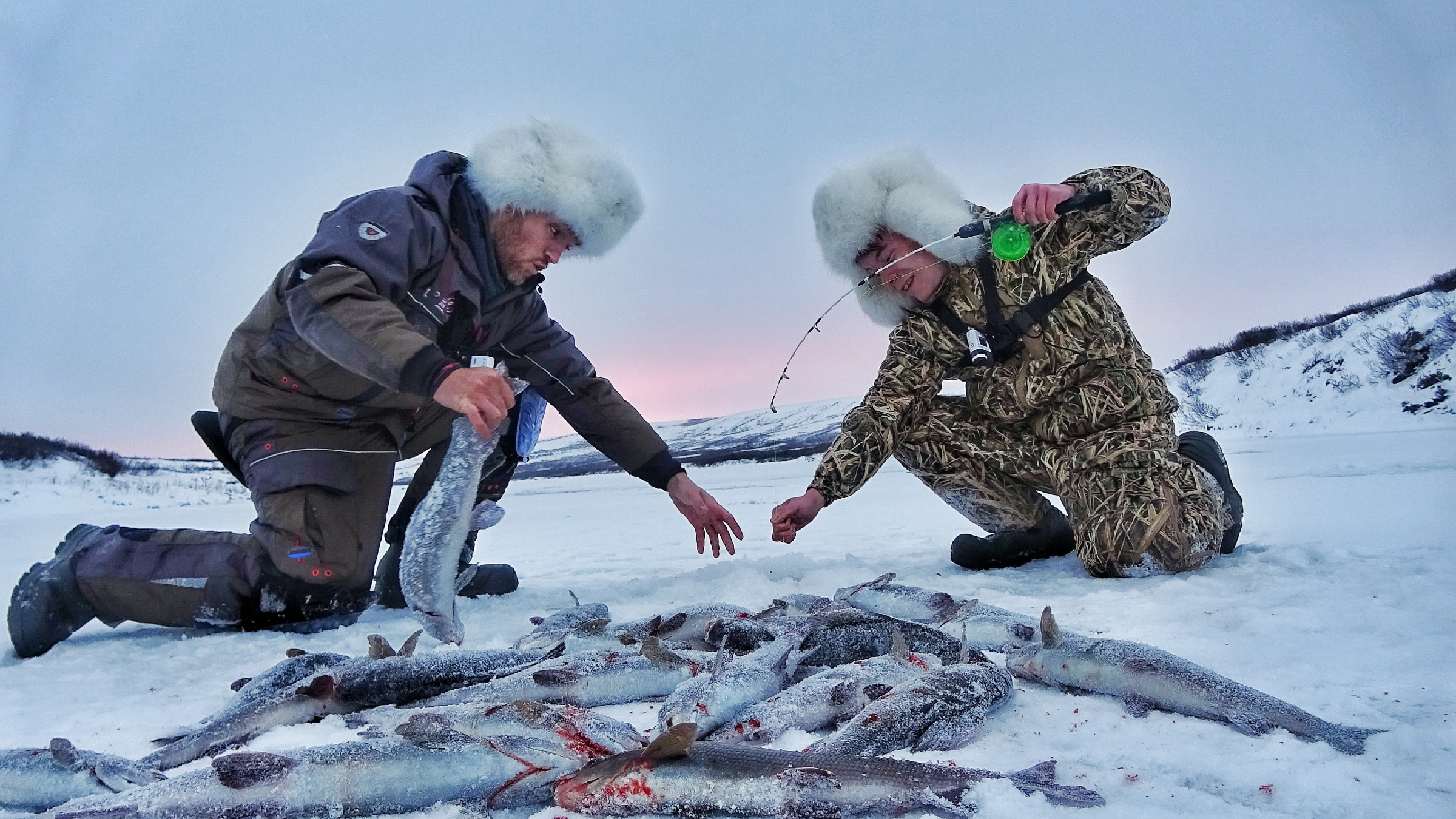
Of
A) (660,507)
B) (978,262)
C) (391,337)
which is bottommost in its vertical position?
(660,507)

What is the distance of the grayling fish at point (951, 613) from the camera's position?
7.73 ft

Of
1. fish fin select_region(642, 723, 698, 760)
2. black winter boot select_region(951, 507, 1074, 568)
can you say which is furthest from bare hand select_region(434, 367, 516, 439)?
black winter boot select_region(951, 507, 1074, 568)

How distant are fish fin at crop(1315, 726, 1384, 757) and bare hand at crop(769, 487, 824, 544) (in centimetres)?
191

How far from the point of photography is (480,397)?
217cm

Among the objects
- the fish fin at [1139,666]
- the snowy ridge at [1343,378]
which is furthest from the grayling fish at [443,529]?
the snowy ridge at [1343,378]

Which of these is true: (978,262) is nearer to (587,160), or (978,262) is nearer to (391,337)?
(587,160)

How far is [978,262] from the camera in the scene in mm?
3627

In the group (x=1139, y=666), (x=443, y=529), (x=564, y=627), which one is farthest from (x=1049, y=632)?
(x=443, y=529)

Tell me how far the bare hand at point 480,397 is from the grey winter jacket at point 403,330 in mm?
69

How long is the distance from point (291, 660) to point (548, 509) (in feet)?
27.3

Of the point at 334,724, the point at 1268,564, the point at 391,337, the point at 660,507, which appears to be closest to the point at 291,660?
the point at 334,724

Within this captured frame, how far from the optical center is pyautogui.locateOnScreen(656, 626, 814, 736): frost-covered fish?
1.71 m

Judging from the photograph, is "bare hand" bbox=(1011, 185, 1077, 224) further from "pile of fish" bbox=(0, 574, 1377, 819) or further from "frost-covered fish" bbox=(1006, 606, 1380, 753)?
"frost-covered fish" bbox=(1006, 606, 1380, 753)

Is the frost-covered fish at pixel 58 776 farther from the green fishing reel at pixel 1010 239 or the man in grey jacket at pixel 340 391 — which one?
the green fishing reel at pixel 1010 239
